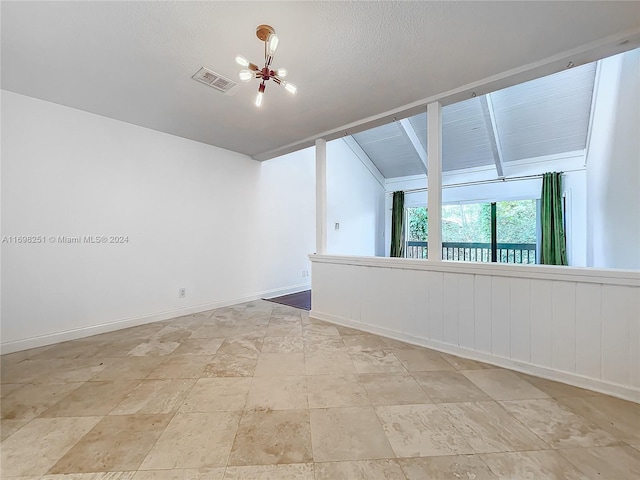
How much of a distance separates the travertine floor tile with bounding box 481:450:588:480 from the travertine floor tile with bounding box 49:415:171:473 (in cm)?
169

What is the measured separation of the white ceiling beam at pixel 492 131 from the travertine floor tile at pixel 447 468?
4.56 meters

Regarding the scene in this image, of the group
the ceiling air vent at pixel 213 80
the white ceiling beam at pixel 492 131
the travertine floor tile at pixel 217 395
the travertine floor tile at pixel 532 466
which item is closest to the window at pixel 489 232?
the white ceiling beam at pixel 492 131

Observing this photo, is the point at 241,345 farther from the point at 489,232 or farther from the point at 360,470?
the point at 489,232

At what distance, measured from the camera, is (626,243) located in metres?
2.83

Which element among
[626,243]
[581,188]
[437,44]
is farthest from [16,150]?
[581,188]

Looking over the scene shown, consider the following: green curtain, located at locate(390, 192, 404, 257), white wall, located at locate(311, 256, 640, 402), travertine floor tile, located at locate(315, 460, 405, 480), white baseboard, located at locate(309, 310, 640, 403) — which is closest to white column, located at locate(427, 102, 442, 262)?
white wall, located at locate(311, 256, 640, 402)

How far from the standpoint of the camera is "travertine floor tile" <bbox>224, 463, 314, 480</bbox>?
1.18 m

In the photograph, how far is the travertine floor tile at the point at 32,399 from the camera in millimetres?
1606

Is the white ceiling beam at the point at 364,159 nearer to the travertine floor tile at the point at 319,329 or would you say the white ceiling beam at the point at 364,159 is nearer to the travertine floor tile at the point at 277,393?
the travertine floor tile at the point at 319,329

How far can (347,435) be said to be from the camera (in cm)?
144

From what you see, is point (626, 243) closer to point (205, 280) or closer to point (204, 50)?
point (204, 50)

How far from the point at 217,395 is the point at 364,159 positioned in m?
6.17

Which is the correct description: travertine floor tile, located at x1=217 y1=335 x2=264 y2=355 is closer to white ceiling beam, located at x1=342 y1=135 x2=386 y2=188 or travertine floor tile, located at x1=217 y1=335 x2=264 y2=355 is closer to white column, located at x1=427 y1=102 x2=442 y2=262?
white column, located at x1=427 y1=102 x2=442 y2=262

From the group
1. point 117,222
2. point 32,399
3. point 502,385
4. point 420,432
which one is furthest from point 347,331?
point 117,222
